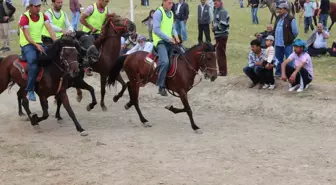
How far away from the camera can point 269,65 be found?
12156mm

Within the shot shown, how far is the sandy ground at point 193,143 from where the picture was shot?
7.42 metres

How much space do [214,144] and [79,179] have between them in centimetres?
282

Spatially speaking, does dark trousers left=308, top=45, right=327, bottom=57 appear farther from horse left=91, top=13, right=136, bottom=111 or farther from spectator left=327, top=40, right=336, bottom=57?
horse left=91, top=13, right=136, bottom=111

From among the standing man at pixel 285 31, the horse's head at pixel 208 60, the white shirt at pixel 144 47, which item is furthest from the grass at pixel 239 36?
the horse's head at pixel 208 60

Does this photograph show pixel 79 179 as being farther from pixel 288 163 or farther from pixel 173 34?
pixel 173 34

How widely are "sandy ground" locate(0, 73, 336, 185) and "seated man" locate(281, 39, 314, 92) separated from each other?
0.29 metres

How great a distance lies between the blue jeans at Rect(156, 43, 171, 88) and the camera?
33.0ft

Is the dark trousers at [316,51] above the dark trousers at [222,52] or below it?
below

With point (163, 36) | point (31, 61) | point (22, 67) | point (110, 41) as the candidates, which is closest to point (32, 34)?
point (31, 61)

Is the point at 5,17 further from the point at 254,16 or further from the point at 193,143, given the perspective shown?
the point at 254,16

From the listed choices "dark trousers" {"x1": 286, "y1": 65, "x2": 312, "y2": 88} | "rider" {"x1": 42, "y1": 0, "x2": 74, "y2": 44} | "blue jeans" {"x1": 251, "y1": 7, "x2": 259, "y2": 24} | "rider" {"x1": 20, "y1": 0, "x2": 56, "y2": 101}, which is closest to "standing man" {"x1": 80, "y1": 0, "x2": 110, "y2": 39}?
"rider" {"x1": 42, "y1": 0, "x2": 74, "y2": 44}

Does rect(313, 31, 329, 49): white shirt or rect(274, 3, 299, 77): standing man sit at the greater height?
rect(274, 3, 299, 77): standing man

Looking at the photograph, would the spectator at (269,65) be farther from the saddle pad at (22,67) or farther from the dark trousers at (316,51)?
the saddle pad at (22,67)

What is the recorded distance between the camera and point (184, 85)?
33.0 feet
